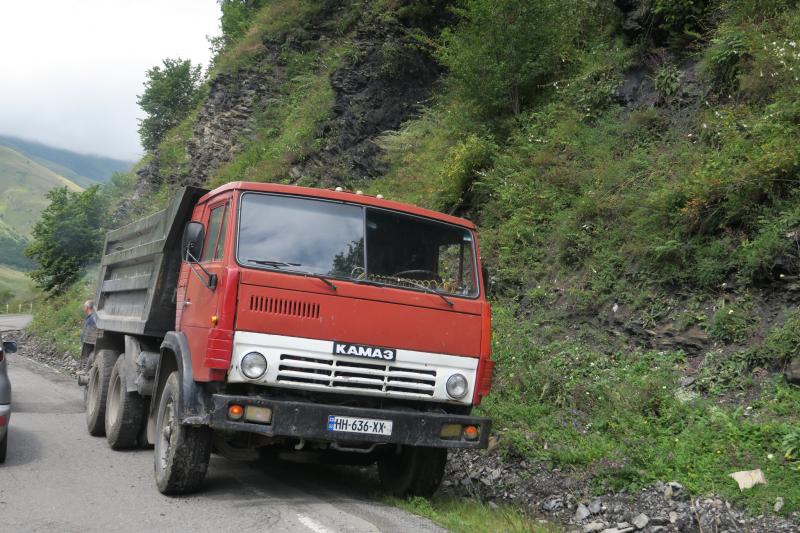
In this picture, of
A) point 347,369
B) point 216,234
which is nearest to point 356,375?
point 347,369

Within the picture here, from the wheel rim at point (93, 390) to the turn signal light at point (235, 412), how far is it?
480 centimetres

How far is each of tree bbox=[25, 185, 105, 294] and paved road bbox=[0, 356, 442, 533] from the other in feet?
94.0

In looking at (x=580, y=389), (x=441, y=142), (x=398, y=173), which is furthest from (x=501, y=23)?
(x=580, y=389)

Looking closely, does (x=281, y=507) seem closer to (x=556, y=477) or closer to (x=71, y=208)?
(x=556, y=477)

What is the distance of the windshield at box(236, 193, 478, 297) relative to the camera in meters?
5.87

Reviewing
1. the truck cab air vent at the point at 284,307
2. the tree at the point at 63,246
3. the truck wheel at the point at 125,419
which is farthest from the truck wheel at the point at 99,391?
the tree at the point at 63,246

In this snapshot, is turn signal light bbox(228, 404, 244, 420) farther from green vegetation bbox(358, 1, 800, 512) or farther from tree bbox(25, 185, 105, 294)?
tree bbox(25, 185, 105, 294)

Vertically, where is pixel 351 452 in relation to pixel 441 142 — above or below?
below

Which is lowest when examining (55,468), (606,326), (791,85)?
(55,468)

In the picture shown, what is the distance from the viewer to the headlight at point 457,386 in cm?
598

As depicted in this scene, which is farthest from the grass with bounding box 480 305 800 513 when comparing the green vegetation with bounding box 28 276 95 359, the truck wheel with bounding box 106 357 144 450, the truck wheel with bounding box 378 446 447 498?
the green vegetation with bounding box 28 276 95 359

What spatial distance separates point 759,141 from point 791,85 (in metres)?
1.03

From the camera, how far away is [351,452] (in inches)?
253

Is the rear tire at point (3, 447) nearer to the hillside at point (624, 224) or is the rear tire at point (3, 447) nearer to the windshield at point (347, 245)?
the windshield at point (347, 245)
